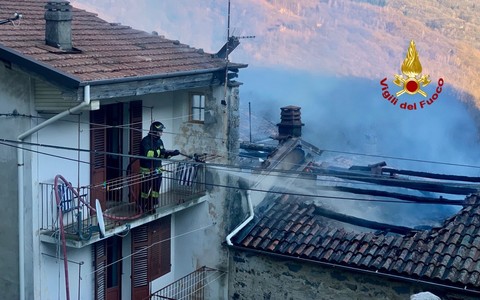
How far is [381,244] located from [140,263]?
16.9ft

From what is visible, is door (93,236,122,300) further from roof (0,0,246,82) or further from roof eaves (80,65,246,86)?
roof (0,0,246,82)

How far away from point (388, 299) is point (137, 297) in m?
5.35

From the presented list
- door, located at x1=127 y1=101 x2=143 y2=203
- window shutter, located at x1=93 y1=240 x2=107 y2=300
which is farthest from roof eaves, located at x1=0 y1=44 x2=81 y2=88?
window shutter, located at x1=93 y1=240 x2=107 y2=300

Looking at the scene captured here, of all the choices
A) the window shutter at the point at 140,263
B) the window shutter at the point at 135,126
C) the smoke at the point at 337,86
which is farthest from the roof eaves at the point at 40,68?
the smoke at the point at 337,86

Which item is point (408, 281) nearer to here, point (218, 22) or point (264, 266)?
point (264, 266)

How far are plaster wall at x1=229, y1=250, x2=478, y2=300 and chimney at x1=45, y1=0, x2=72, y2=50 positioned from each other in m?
5.81

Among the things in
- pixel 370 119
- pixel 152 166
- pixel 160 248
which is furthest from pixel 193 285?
pixel 370 119

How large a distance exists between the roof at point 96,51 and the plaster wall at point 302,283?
4.34 metres

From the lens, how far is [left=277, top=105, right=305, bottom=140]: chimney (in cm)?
1859

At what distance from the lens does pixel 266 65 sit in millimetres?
34344

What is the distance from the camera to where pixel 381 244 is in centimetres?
1511

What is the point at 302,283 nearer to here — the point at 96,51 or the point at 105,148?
the point at 105,148

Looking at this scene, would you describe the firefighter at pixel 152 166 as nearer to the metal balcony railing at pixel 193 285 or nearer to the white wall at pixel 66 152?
the white wall at pixel 66 152

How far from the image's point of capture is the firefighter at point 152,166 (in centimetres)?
1489
